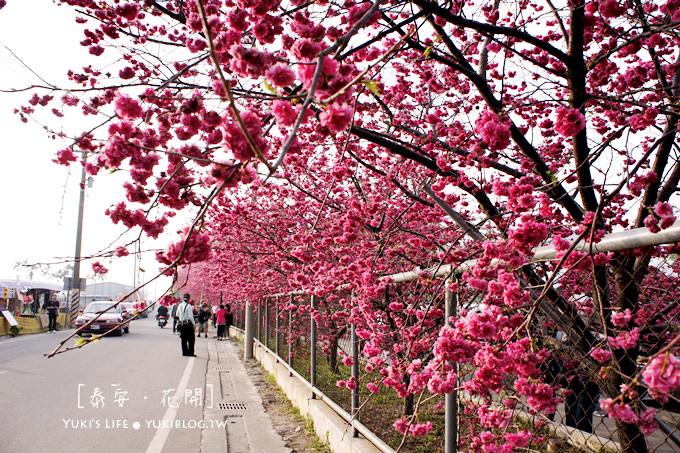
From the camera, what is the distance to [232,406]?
23.9ft

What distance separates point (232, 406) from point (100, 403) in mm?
2074

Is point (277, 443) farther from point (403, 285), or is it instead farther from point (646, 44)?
point (646, 44)

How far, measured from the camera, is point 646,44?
4.08m

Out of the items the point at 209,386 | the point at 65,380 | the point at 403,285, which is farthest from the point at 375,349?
the point at 65,380

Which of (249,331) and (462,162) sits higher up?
(462,162)

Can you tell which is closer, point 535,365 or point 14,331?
point 535,365

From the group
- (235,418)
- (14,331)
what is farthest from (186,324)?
(14,331)

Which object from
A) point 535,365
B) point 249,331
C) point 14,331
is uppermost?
point 535,365

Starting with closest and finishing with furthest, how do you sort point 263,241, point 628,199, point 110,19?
point 110,19
point 628,199
point 263,241

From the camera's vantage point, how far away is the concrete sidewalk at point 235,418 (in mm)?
5285

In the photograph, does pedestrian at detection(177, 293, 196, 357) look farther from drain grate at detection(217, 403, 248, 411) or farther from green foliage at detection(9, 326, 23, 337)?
green foliage at detection(9, 326, 23, 337)

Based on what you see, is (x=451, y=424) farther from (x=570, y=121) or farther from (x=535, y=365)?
(x=570, y=121)

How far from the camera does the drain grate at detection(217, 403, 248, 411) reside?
7.10 metres

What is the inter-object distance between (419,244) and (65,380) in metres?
8.00
